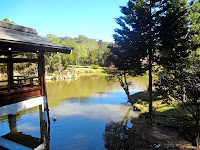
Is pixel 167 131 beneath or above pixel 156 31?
beneath

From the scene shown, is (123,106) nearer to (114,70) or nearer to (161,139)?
(114,70)

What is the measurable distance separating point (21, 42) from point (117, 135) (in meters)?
5.80

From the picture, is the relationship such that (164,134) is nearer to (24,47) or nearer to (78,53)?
(24,47)

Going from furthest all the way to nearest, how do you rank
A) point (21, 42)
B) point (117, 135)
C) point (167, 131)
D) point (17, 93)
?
point (117, 135) < point (167, 131) < point (17, 93) < point (21, 42)

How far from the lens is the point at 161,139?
21.0 ft

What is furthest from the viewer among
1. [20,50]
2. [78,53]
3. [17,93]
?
[78,53]

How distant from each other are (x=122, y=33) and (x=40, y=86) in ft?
17.8

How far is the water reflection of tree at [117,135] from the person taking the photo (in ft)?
21.3

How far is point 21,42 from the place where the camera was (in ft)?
18.4

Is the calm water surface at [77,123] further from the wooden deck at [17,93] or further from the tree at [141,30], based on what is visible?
the tree at [141,30]

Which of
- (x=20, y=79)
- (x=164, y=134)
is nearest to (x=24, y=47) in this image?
(x=20, y=79)

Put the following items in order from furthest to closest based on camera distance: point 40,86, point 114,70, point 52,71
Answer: point 52,71, point 114,70, point 40,86

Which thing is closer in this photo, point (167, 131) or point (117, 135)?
point (167, 131)

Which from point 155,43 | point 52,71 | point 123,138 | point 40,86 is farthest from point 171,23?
point 52,71
